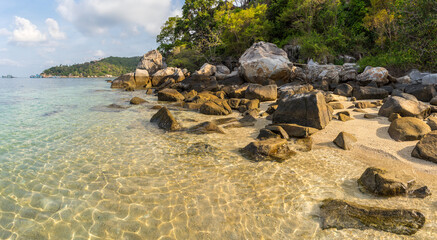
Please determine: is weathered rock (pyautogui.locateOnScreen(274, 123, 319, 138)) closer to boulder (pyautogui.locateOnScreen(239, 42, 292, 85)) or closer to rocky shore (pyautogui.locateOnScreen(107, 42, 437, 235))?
rocky shore (pyautogui.locateOnScreen(107, 42, 437, 235))

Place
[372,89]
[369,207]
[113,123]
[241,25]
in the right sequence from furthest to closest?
[241,25]
[372,89]
[113,123]
[369,207]

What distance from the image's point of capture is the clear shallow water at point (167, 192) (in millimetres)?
3041

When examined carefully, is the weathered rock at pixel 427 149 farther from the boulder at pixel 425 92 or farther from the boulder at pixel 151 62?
the boulder at pixel 151 62

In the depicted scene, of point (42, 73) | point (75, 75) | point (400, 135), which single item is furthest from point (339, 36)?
point (42, 73)

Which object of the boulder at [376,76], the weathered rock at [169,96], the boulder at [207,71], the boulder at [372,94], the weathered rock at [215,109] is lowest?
the weathered rock at [215,109]

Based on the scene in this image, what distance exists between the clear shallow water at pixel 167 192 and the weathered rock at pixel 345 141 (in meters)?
0.51

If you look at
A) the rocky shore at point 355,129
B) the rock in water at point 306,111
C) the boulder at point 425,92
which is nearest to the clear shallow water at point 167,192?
the rocky shore at point 355,129

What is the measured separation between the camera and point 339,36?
22719 mm

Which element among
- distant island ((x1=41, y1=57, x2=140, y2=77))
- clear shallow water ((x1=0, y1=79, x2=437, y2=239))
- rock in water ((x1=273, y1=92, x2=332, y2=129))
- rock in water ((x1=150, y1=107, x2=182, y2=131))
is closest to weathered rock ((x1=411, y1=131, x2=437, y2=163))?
clear shallow water ((x1=0, y1=79, x2=437, y2=239))

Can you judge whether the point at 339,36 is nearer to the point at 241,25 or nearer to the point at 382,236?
the point at 241,25

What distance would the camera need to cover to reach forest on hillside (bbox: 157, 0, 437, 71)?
16.1 meters

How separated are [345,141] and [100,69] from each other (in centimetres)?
13224

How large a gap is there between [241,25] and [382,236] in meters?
28.9

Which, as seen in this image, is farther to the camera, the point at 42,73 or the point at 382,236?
the point at 42,73
